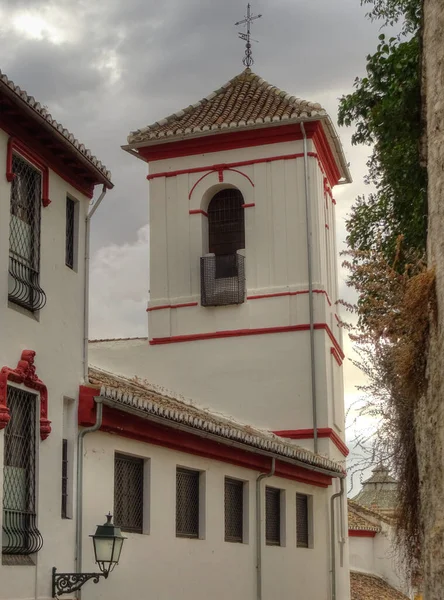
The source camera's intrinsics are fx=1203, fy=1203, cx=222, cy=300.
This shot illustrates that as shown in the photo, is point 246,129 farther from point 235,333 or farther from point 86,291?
point 86,291

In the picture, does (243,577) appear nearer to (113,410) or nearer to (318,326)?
(113,410)

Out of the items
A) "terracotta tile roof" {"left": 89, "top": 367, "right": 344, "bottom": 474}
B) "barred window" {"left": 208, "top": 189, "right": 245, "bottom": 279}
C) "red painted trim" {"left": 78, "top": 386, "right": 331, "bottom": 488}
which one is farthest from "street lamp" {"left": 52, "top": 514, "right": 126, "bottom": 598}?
"barred window" {"left": 208, "top": 189, "right": 245, "bottom": 279}

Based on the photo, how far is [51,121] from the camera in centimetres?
1295

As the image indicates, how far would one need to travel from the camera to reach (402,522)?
14828mm

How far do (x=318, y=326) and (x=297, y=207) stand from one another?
2.79 metres

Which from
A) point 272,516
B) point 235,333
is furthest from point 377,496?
point 272,516

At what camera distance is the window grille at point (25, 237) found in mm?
12742

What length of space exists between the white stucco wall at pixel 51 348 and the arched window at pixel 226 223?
12.3 metres

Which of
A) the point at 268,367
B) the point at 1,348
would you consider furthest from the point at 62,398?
the point at 268,367

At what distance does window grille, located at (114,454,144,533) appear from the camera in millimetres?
14680

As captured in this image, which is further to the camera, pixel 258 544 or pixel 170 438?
pixel 258 544

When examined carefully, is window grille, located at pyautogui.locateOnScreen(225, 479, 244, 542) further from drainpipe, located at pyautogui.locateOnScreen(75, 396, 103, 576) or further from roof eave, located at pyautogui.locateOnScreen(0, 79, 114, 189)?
roof eave, located at pyautogui.locateOnScreen(0, 79, 114, 189)

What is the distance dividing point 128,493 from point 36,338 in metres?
3.05

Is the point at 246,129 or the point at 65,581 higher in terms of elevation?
the point at 246,129
